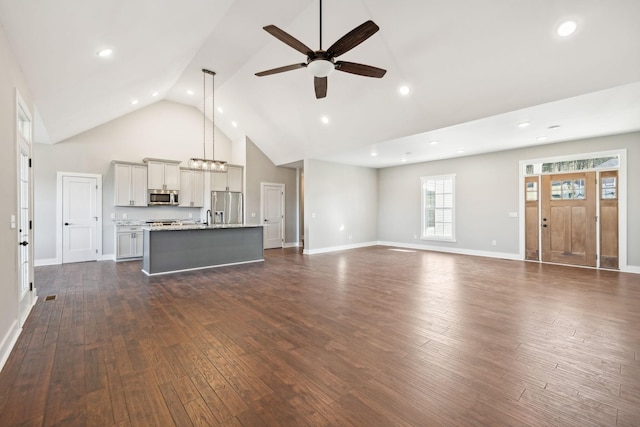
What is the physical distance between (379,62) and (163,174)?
19.9 feet

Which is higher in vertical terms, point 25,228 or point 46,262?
point 25,228

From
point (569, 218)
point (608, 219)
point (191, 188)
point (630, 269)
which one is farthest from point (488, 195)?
point (191, 188)

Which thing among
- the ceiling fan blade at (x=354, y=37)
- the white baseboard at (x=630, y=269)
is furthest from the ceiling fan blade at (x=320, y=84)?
the white baseboard at (x=630, y=269)

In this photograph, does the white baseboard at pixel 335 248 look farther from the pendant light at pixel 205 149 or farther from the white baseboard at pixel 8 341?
the white baseboard at pixel 8 341

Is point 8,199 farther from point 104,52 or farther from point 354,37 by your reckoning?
point 354,37

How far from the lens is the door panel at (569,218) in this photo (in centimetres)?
604

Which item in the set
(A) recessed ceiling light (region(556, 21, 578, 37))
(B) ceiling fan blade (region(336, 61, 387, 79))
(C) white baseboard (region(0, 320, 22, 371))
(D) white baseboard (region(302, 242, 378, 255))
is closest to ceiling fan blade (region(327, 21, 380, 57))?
(B) ceiling fan blade (region(336, 61, 387, 79))

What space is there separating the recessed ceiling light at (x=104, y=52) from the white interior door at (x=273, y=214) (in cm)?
576

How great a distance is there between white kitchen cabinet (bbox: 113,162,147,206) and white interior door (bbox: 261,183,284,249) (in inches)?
129

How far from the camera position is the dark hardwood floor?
174cm

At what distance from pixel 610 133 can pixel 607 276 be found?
9.04 feet

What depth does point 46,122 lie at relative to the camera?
506cm

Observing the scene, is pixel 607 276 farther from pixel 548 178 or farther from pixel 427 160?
pixel 427 160

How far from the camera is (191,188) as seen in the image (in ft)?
26.7
